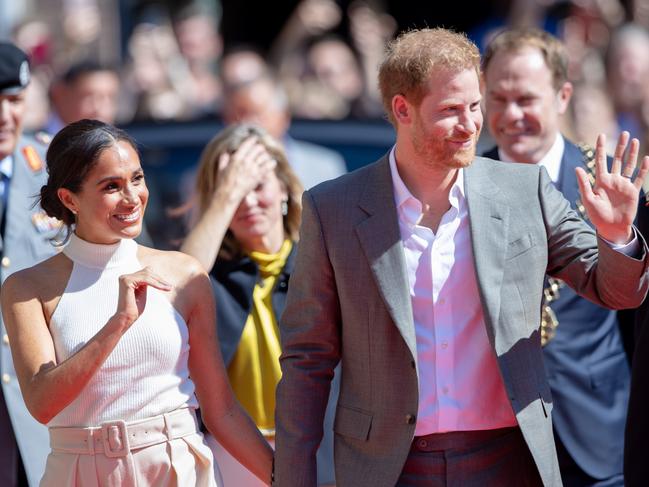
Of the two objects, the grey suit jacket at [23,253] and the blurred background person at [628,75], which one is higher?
the blurred background person at [628,75]

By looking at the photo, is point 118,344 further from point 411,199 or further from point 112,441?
point 411,199

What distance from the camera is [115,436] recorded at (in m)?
4.05

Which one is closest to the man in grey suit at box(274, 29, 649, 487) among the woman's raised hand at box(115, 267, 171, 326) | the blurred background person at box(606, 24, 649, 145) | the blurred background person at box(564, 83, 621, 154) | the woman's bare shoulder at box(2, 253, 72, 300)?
the woman's raised hand at box(115, 267, 171, 326)

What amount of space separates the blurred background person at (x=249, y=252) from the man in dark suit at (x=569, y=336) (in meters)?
0.81

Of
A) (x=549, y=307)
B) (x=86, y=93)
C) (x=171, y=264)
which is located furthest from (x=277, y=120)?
(x=171, y=264)

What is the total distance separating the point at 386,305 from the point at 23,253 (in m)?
1.78

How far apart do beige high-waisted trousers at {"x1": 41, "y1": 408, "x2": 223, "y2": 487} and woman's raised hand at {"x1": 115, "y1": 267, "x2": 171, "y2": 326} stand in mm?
331

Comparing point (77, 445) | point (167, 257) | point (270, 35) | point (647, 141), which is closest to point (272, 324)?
point (167, 257)

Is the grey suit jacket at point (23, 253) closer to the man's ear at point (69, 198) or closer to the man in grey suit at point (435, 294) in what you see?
the man's ear at point (69, 198)

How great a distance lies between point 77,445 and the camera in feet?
13.3

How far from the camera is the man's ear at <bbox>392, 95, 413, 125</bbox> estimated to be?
13.5 ft

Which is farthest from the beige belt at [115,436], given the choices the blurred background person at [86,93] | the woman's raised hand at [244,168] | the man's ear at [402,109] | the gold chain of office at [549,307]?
the blurred background person at [86,93]

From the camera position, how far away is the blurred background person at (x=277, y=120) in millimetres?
7059

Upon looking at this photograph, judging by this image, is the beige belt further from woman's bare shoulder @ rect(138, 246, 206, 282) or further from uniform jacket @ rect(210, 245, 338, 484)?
uniform jacket @ rect(210, 245, 338, 484)
